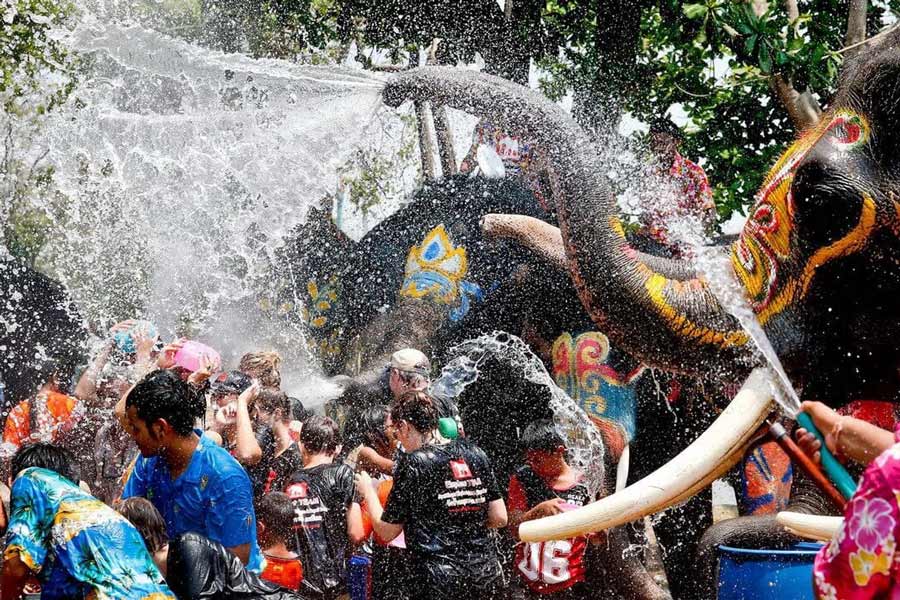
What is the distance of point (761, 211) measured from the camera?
316 cm

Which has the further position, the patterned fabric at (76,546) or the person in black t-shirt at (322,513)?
the person in black t-shirt at (322,513)

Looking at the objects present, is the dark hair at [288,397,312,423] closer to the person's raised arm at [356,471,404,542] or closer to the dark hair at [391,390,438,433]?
the person's raised arm at [356,471,404,542]

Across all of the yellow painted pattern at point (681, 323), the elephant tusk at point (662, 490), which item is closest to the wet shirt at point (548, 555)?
Result: the yellow painted pattern at point (681, 323)

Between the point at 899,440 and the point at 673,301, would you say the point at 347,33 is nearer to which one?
the point at 673,301

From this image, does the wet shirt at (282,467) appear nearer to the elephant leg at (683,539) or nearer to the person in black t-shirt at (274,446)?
the person in black t-shirt at (274,446)

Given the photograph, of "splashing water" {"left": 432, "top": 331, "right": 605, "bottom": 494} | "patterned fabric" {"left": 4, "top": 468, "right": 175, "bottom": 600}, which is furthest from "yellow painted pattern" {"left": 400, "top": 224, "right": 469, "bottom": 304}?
"patterned fabric" {"left": 4, "top": 468, "right": 175, "bottom": 600}

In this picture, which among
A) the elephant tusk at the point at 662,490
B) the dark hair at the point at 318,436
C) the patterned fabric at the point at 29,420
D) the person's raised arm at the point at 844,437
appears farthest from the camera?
the patterned fabric at the point at 29,420

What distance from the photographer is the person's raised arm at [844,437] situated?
2.17 metres

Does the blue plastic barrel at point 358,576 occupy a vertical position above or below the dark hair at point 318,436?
below

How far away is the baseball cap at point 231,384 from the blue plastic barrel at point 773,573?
2.86 metres

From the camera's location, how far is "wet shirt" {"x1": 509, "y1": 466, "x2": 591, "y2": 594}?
5.08 meters

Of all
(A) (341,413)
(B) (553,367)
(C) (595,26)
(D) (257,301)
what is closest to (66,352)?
(D) (257,301)

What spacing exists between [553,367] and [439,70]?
237cm

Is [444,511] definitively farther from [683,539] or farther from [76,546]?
[683,539]
